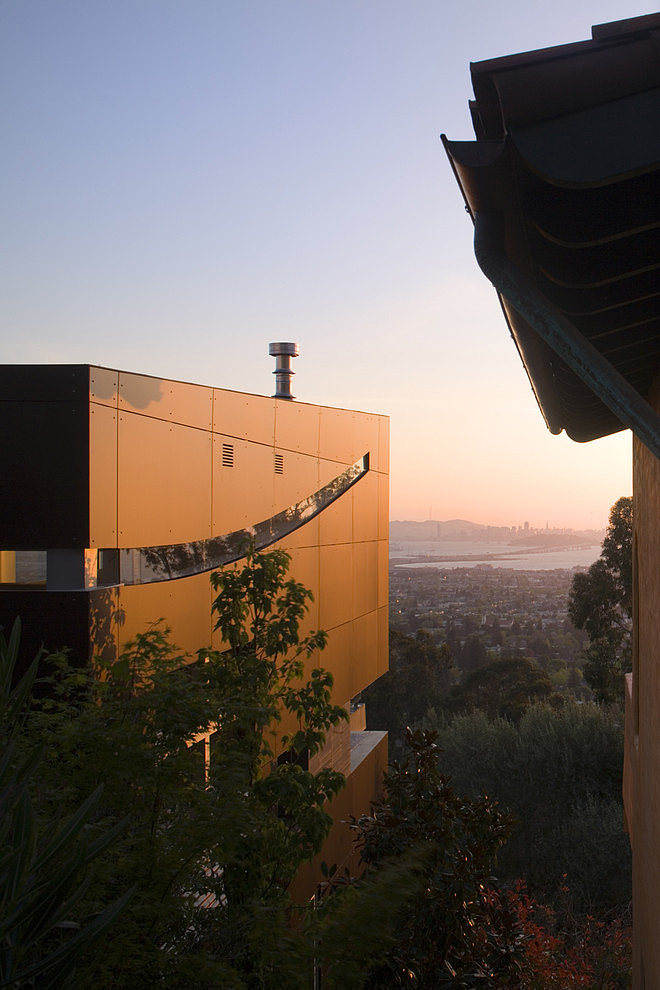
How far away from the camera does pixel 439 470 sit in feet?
139

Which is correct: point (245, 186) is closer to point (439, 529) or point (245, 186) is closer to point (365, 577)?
point (365, 577)

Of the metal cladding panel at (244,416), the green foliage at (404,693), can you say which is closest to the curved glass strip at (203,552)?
the metal cladding panel at (244,416)

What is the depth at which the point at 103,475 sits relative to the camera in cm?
675

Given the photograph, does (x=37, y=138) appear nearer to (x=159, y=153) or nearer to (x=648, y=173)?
(x=159, y=153)

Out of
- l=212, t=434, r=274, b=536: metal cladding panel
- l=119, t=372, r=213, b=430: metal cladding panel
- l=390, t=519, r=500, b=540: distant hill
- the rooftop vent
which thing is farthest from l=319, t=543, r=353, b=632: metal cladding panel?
l=390, t=519, r=500, b=540: distant hill

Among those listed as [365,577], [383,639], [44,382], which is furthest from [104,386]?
[383,639]

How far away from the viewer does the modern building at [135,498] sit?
6.51m

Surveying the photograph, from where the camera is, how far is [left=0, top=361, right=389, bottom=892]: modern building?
651cm

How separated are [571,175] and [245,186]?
14904 mm

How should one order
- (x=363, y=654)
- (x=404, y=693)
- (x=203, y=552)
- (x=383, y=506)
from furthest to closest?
(x=404, y=693) → (x=383, y=506) → (x=363, y=654) → (x=203, y=552)

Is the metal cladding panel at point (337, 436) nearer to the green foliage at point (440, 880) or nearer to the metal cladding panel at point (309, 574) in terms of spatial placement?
the metal cladding panel at point (309, 574)

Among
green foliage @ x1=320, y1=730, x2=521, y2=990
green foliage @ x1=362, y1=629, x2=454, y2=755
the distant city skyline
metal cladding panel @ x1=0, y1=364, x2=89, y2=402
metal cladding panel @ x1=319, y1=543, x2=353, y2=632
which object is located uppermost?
the distant city skyline

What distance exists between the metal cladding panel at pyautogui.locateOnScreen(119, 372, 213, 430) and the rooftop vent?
438 cm

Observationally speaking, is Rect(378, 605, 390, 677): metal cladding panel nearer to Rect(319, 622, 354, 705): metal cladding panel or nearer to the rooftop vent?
Rect(319, 622, 354, 705): metal cladding panel
